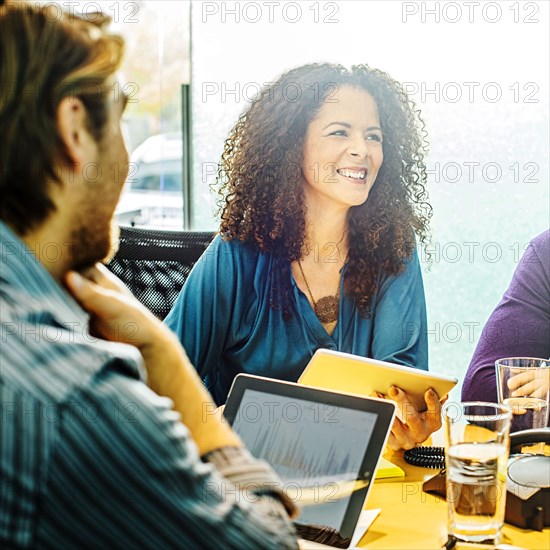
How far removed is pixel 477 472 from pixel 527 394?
32 cm

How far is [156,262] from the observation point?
2252 mm

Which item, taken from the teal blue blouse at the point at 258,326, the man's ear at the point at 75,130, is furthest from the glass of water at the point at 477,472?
the teal blue blouse at the point at 258,326

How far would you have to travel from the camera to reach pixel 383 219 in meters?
2.28

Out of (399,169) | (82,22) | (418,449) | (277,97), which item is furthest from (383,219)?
(82,22)

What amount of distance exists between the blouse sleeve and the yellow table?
613 mm

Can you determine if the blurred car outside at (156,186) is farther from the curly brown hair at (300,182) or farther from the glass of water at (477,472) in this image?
the glass of water at (477,472)

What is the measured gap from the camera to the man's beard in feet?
3.06

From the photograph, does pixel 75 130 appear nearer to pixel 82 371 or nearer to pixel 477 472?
pixel 82 371

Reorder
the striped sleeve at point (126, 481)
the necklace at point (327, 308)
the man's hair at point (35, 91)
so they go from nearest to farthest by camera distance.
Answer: the striped sleeve at point (126, 481)
the man's hair at point (35, 91)
the necklace at point (327, 308)

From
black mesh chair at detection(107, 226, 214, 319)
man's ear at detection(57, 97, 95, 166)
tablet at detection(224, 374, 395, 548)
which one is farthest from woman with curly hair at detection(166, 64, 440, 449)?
man's ear at detection(57, 97, 95, 166)

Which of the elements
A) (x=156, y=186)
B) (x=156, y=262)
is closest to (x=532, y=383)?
(x=156, y=262)

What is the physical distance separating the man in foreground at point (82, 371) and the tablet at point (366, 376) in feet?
1.73

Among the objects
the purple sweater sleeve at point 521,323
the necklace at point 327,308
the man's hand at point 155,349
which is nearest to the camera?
the man's hand at point 155,349

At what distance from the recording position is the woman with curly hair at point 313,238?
6.81 ft
